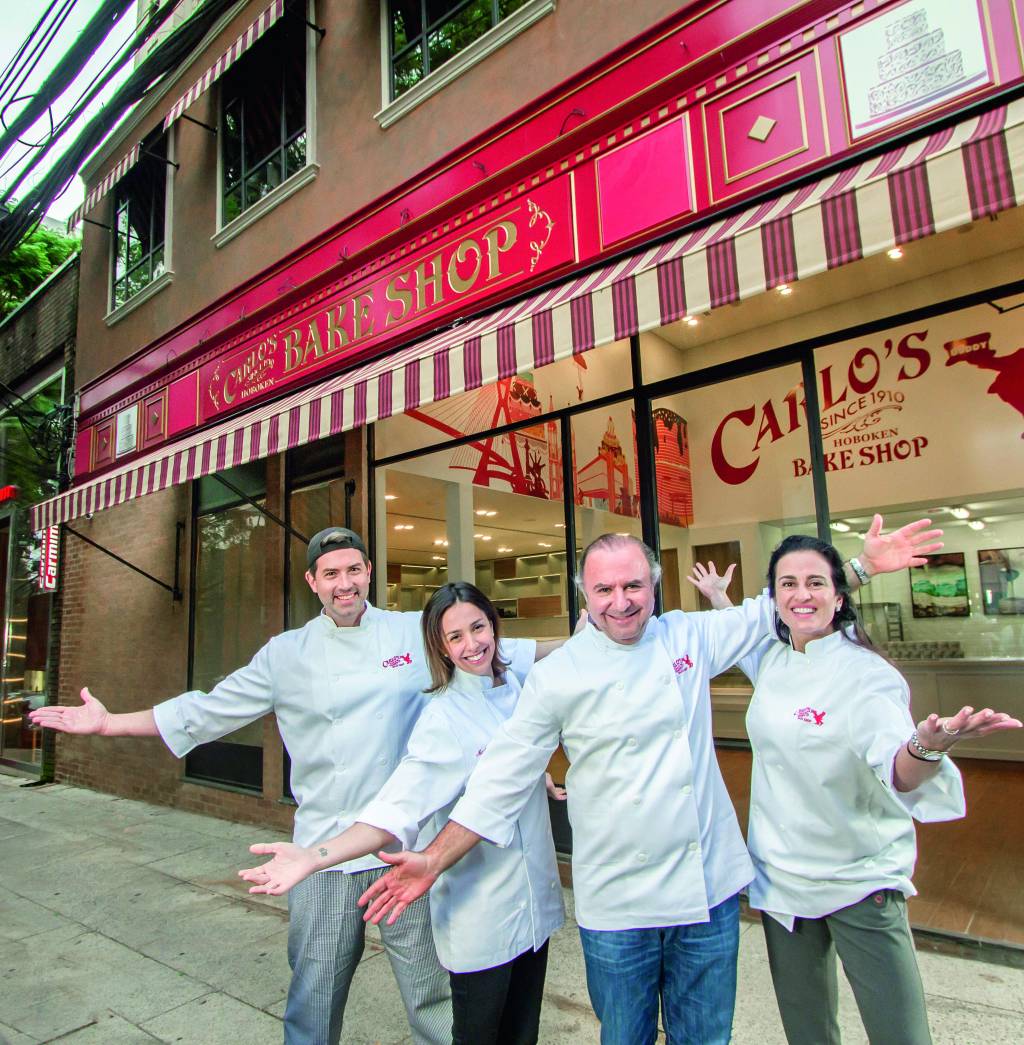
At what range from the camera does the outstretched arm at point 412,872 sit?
1762mm

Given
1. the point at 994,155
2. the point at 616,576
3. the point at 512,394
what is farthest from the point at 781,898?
the point at 512,394

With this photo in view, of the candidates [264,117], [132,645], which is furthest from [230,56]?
[132,645]

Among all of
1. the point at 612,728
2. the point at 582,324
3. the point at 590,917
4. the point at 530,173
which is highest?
the point at 530,173

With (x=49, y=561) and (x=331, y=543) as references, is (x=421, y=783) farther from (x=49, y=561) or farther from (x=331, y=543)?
(x=49, y=561)

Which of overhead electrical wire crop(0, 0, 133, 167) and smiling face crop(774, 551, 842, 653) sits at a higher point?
overhead electrical wire crop(0, 0, 133, 167)

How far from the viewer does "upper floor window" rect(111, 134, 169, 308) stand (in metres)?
9.02

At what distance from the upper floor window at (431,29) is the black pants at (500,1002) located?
226 inches

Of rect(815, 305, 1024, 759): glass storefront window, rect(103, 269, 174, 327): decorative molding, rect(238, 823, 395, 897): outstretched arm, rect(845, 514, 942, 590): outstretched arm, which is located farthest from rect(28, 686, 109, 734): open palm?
rect(103, 269, 174, 327): decorative molding

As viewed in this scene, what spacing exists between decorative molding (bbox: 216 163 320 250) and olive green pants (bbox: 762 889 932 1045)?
6726 mm

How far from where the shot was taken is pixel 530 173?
5.02m

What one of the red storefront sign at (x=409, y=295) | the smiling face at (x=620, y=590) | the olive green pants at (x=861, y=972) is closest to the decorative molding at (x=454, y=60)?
the red storefront sign at (x=409, y=295)

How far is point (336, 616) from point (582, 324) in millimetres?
1636

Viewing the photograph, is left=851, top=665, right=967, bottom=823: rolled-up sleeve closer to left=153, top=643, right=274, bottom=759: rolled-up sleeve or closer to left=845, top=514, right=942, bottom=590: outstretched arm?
left=845, top=514, right=942, bottom=590: outstretched arm

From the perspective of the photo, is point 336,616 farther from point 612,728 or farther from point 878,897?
point 878,897
